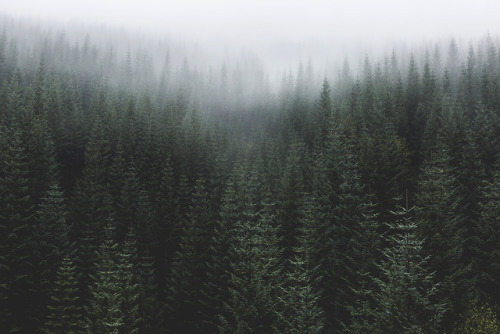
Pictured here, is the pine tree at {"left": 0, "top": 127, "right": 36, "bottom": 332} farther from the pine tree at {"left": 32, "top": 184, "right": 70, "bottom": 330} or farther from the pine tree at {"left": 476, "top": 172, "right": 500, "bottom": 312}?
the pine tree at {"left": 476, "top": 172, "right": 500, "bottom": 312}

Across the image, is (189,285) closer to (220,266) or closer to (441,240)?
(220,266)

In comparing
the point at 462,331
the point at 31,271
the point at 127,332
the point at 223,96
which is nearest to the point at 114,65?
the point at 223,96

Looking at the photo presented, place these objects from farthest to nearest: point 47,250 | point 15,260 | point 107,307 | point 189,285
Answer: point 189,285, point 47,250, point 15,260, point 107,307

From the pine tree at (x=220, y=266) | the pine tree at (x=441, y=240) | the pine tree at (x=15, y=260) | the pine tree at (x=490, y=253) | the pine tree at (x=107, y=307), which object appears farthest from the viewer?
the pine tree at (x=220, y=266)

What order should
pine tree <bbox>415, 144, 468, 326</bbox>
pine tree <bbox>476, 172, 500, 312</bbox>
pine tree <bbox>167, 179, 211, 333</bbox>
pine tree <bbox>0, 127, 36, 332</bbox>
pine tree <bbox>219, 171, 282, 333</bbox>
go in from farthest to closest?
pine tree <bbox>167, 179, 211, 333</bbox>
pine tree <bbox>0, 127, 36, 332</bbox>
pine tree <bbox>476, 172, 500, 312</bbox>
pine tree <bbox>219, 171, 282, 333</bbox>
pine tree <bbox>415, 144, 468, 326</bbox>

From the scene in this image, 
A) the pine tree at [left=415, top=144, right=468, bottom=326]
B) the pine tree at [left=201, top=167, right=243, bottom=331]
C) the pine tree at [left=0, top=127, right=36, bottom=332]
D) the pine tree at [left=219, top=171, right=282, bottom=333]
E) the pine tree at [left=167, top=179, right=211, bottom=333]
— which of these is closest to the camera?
the pine tree at [left=415, top=144, right=468, bottom=326]

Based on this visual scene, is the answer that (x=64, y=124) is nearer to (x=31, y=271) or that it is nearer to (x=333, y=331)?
(x=31, y=271)

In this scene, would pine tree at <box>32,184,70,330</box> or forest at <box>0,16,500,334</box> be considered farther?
pine tree at <box>32,184,70,330</box>

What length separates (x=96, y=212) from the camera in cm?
4716

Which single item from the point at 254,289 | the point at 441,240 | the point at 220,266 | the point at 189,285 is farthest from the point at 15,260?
the point at 441,240

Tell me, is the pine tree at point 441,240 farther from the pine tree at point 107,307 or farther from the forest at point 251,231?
Answer: the pine tree at point 107,307

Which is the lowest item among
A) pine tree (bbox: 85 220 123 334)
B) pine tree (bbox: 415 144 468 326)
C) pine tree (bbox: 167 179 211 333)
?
pine tree (bbox: 167 179 211 333)

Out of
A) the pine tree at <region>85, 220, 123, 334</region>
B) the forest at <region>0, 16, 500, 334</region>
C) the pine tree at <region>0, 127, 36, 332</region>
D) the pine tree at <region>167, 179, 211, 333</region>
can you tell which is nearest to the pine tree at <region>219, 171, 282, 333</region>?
the forest at <region>0, 16, 500, 334</region>

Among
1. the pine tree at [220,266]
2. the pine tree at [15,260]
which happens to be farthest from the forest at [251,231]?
the pine tree at [220,266]
